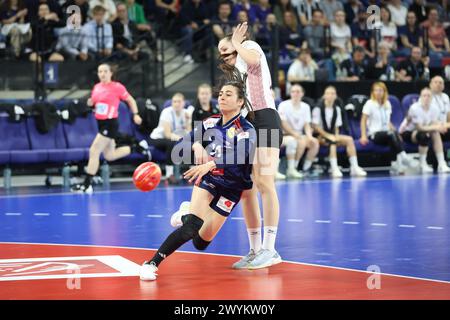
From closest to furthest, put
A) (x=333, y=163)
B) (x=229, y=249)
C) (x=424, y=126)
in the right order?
1. (x=229, y=249)
2. (x=333, y=163)
3. (x=424, y=126)

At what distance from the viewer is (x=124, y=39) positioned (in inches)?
698

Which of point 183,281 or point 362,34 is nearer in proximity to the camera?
point 183,281

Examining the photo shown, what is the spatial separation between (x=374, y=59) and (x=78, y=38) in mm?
6043

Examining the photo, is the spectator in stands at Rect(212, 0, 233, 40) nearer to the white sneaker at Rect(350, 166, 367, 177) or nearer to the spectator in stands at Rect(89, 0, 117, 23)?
the spectator in stands at Rect(89, 0, 117, 23)

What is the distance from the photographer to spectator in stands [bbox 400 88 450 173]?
17.2 m

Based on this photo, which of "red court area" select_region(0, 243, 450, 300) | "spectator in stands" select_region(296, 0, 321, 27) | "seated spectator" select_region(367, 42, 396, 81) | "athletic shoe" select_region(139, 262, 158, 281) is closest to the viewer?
"red court area" select_region(0, 243, 450, 300)

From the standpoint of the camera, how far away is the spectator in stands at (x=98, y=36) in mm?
17156

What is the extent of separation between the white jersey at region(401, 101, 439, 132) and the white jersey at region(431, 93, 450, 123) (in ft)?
0.44

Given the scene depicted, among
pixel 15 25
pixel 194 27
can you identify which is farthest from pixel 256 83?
pixel 194 27

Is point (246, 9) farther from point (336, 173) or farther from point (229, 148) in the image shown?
point (229, 148)

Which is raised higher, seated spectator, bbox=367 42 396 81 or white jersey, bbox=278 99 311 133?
seated spectator, bbox=367 42 396 81

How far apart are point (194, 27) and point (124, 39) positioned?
174cm

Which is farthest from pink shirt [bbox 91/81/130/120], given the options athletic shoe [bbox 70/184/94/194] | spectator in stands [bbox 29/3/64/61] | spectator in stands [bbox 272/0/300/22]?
spectator in stands [bbox 272/0/300/22]
